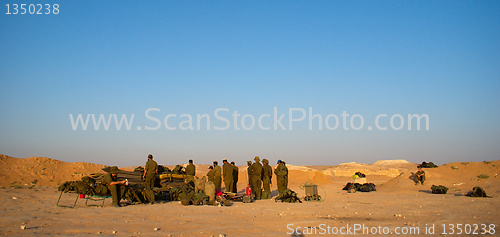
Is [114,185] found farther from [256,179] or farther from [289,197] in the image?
[256,179]

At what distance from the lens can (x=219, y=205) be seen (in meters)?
14.0

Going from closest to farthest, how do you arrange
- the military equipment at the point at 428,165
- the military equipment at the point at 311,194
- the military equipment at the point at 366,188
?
the military equipment at the point at 311,194, the military equipment at the point at 366,188, the military equipment at the point at 428,165

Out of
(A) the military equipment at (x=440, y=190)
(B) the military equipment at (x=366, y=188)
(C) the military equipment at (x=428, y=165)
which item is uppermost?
(C) the military equipment at (x=428, y=165)

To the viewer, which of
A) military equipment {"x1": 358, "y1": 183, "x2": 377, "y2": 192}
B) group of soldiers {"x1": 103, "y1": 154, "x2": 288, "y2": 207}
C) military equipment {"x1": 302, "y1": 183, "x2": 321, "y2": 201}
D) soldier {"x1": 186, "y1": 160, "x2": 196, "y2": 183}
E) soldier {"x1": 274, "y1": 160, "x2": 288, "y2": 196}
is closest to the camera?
military equipment {"x1": 302, "y1": 183, "x2": 321, "y2": 201}

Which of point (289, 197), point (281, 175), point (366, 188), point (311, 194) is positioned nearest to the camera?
point (289, 197)

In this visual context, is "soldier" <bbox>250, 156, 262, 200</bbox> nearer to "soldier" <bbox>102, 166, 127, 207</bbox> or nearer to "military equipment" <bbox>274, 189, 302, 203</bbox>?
"military equipment" <bbox>274, 189, 302, 203</bbox>

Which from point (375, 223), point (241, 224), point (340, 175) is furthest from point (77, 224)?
point (340, 175)

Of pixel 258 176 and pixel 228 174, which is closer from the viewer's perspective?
pixel 258 176

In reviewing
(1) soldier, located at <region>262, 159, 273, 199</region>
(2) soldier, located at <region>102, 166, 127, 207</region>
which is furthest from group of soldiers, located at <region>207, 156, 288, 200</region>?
(2) soldier, located at <region>102, 166, 127, 207</region>

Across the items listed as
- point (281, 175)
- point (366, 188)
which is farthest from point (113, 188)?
point (366, 188)

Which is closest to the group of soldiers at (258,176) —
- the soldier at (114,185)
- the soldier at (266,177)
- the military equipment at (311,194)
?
the soldier at (266,177)

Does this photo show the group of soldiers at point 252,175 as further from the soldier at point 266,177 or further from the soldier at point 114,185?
the soldier at point 114,185

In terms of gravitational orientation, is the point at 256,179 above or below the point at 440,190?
above

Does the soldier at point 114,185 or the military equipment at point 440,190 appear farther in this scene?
the military equipment at point 440,190
